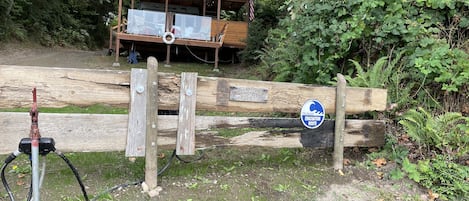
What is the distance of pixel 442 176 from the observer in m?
3.40

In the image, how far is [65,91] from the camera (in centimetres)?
291

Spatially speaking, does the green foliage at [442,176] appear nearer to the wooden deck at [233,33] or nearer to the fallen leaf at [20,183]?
the fallen leaf at [20,183]

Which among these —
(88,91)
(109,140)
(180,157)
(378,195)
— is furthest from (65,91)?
(378,195)

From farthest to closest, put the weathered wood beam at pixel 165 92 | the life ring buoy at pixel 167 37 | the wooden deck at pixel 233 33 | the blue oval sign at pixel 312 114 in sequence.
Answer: the wooden deck at pixel 233 33 < the life ring buoy at pixel 167 37 < the blue oval sign at pixel 312 114 < the weathered wood beam at pixel 165 92

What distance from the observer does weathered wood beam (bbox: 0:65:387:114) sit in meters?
2.82

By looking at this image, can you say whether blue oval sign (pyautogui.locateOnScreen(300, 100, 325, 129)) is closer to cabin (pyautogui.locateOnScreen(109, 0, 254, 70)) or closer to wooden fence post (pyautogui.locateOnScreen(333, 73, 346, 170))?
wooden fence post (pyautogui.locateOnScreen(333, 73, 346, 170))

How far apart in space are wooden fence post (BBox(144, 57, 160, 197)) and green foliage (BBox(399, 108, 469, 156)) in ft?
7.93

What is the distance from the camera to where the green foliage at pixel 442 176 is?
3.27m

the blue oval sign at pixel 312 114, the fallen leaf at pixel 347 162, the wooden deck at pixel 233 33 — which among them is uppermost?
the wooden deck at pixel 233 33

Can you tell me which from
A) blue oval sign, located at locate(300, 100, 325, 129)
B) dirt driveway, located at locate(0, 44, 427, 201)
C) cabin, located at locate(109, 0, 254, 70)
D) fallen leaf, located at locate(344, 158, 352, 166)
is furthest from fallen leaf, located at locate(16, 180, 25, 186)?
cabin, located at locate(109, 0, 254, 70)

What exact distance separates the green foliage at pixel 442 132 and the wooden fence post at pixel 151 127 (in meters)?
2.42

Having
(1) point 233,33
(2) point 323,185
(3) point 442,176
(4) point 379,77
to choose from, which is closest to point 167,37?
(1) point 233,33

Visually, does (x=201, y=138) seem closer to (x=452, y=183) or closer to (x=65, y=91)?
(x=65, y=91)

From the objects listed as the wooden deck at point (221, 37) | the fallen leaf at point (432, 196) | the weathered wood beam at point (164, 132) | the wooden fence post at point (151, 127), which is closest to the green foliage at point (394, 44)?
the weathered wood beam at point (164, 132)
